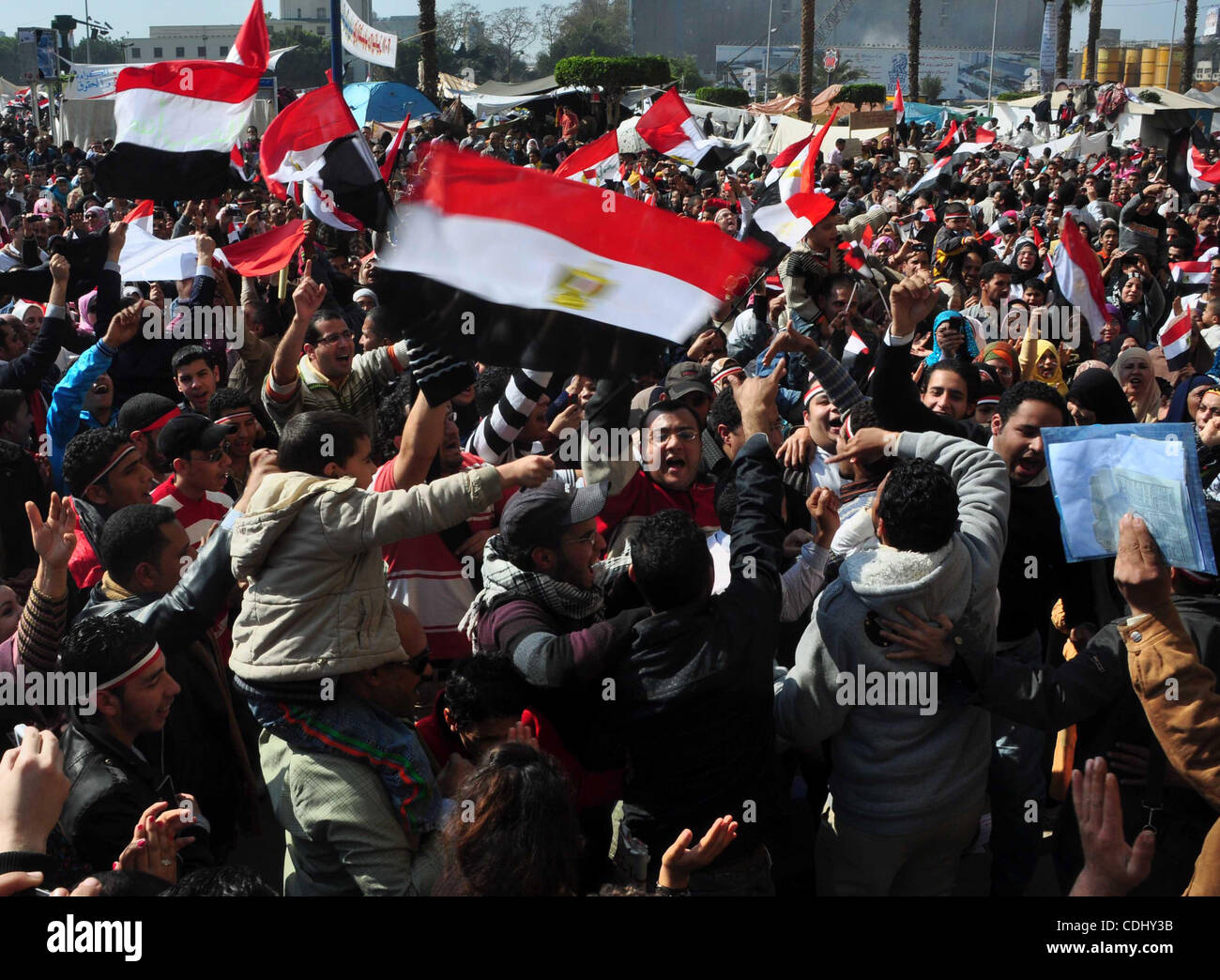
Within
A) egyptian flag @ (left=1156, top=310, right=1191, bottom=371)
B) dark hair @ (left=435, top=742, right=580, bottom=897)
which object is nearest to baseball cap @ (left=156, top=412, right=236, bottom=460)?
dark hair @ (left=435, top=742, right=580, bottom=897)

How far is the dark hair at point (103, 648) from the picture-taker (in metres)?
2.85

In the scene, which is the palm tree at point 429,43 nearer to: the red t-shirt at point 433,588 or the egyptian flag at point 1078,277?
the egyptian flag at point 1078,277

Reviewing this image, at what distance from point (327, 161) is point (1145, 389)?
4429 mm

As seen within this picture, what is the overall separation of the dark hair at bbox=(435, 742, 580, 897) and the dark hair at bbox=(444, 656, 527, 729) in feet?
2.36

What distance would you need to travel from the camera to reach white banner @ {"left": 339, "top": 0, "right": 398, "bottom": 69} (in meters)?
16.9

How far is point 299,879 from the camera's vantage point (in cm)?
303

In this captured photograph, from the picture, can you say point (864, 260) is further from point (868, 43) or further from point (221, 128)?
point (868, 43)

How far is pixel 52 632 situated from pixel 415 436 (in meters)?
1.14

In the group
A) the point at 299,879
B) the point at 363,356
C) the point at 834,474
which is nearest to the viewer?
the point at 299,879

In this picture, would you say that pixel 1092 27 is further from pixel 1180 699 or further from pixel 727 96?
pixel 1180 699

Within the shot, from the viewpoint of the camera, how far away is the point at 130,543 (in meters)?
3.54

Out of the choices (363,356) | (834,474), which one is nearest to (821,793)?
(834,474)

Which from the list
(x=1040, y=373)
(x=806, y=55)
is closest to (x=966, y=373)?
(x=1040, y=373)

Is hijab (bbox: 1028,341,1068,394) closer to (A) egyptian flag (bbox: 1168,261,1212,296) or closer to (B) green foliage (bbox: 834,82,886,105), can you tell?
(A) egyptian flag (bbox: 1168,261,1212,296)
